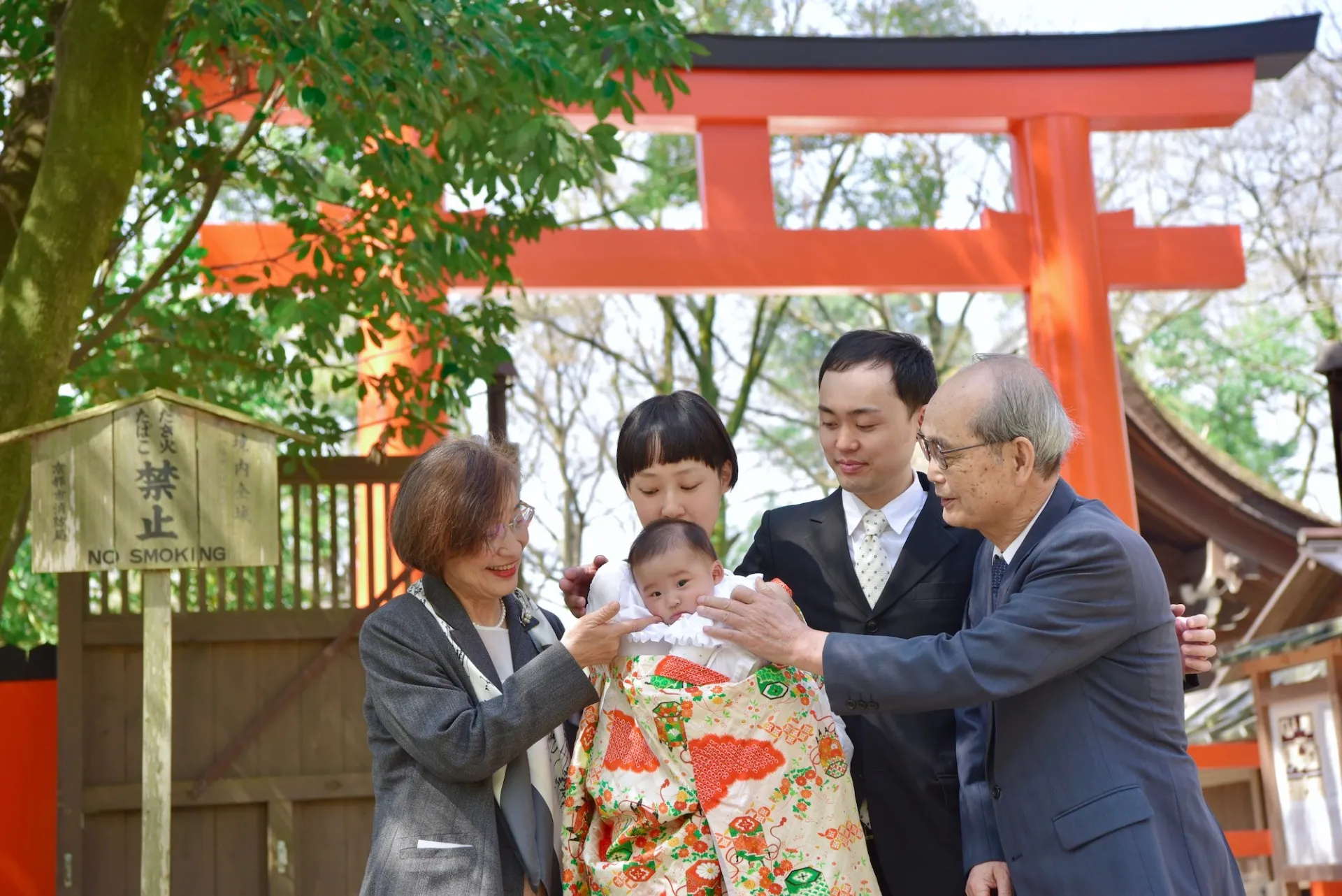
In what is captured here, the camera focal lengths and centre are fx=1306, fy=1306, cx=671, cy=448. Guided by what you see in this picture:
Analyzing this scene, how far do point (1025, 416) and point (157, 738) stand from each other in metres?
2.87

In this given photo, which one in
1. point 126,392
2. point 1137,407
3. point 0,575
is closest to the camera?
point 0,575

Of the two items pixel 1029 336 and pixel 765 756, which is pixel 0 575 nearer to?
pixel 765 756

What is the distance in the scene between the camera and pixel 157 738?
12.8 feet

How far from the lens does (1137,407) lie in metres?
8.49

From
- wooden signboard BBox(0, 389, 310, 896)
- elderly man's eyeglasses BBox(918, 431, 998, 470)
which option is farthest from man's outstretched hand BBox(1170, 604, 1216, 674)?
wooden signboard BBox(0, 389, 310, 896)

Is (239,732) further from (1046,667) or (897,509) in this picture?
(1046,667)

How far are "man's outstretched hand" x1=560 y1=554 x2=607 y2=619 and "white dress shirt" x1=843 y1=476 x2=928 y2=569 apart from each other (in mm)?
514

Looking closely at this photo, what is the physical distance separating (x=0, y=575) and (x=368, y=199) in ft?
6.15

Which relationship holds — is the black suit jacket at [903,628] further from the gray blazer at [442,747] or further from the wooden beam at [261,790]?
the wooden beam at [261,790]

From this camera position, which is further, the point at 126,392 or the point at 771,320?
the point at 771,320

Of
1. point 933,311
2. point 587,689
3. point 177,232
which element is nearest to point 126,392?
point 177,232

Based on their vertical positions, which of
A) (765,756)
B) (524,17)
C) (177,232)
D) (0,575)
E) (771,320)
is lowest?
(765,756)

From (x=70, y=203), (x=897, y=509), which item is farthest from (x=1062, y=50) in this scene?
(x=897, y=509)

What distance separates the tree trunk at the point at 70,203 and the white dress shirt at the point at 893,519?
2.65 m
